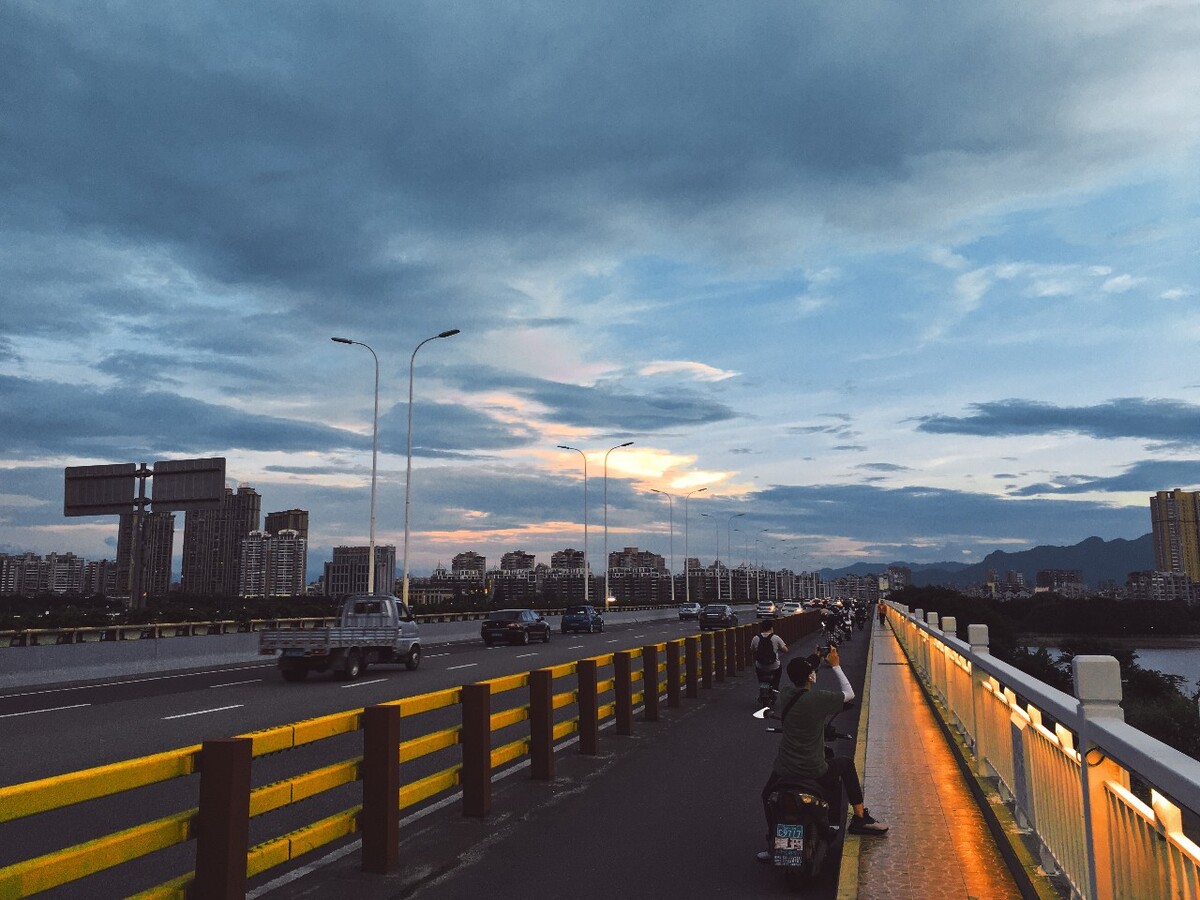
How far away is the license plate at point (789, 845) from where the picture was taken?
21.3 ft

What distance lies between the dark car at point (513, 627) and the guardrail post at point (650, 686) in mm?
24119

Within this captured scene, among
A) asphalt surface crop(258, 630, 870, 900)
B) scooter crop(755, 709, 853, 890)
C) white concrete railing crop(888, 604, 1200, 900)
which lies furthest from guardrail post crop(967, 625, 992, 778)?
scooter crop(755, 709, 853, 890)

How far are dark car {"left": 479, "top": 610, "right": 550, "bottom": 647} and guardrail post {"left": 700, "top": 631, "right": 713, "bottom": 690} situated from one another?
62.1 feet

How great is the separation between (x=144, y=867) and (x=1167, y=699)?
257ft

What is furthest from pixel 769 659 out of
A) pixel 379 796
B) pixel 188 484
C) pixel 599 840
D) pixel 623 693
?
pixel 188 484

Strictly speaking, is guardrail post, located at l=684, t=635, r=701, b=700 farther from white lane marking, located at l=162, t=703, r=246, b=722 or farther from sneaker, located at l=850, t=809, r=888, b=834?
sneaker, located at l=850, t=809, r=888, b=834

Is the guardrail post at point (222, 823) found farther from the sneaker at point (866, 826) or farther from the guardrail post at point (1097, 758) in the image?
the sneaker at point (866, 826)

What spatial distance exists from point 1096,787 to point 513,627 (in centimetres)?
3590

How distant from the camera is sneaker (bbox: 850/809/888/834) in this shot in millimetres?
7626

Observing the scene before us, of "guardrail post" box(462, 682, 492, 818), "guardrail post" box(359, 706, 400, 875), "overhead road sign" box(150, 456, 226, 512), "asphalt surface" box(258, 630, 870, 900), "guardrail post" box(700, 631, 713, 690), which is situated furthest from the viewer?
"overhead road sign" box(150, 456, 226, 512)

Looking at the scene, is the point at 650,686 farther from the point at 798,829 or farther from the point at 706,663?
the point at 798,829

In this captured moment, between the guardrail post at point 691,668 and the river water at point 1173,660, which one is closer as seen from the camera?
the guardrail post at point 691,668

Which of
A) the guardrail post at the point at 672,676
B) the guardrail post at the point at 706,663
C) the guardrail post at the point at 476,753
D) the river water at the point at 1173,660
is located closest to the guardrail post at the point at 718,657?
the guardrail post at the point at 706,663

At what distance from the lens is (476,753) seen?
864 centimetres
